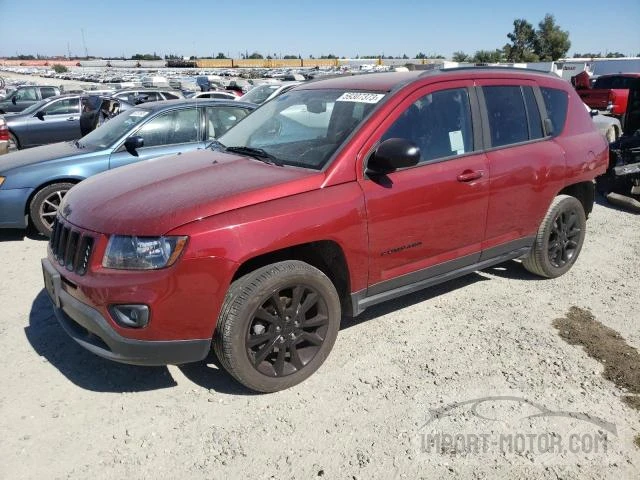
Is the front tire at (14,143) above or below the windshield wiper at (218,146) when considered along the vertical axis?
below

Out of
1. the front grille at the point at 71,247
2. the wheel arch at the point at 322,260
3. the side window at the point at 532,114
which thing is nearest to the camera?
the front grille at the point at 71,247

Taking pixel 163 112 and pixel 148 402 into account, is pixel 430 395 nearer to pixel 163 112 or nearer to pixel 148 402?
pixel 148 402

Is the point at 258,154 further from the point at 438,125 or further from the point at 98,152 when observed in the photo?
the point at 98,152

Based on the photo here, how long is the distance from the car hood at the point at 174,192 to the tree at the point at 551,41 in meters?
72.5

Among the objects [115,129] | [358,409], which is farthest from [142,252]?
[115,129]

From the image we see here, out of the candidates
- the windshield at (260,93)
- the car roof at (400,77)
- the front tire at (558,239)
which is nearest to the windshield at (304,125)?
the car roof at (400,77)

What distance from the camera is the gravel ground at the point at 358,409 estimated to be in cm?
260

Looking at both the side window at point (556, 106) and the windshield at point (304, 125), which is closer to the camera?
the windshield at point (304, 125)

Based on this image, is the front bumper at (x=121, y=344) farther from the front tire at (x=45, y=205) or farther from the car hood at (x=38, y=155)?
the car hood at (x=38, y=155)

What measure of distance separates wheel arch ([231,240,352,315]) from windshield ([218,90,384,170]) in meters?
0.51

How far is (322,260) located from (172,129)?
385cm

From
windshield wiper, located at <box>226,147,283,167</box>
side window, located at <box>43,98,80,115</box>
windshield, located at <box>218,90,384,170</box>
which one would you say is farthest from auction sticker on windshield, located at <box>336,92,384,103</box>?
side window, located at <box>43,98,80,115</box>

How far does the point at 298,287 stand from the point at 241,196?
2.09ft

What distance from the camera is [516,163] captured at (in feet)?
13.3
